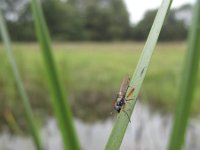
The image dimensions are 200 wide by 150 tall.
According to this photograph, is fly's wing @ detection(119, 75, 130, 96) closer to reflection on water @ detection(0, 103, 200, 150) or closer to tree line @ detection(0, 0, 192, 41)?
reflection on water @ detection(0, 103, 200, 150)

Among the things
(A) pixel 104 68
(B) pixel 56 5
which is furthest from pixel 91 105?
(B) pixel 56 5

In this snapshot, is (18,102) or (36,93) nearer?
(18,102)

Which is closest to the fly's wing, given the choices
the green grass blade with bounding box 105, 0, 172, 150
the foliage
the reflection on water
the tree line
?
the green grass blade with bounding box 105, 0, 172, 150

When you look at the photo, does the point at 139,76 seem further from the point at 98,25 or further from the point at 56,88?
the point at 98,25

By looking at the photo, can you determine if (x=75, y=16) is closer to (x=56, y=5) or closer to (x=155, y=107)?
(x=56, y=5)

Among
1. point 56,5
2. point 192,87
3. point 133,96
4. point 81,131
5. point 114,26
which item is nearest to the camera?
point 133,96

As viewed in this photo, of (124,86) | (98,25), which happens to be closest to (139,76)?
(124,86)
